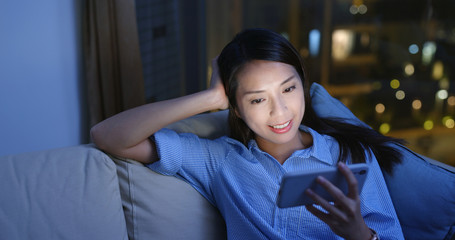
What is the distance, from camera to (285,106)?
3.98 feet

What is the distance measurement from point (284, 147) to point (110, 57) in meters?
0.91

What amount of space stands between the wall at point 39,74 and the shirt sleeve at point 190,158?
75 cm

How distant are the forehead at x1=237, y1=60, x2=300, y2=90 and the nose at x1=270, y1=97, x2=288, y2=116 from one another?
0.17 ft

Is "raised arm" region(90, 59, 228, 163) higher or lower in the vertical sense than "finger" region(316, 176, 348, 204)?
higher

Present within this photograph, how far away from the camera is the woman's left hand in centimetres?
91

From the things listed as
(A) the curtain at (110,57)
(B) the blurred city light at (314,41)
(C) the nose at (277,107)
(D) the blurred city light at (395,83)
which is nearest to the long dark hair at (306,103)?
(C) the nose at (277,107)

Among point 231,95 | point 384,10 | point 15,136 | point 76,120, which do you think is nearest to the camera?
point 231,95

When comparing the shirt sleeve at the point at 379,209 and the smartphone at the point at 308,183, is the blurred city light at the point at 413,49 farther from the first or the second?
the smartphone at the point at 308,183

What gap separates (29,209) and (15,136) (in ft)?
2.33

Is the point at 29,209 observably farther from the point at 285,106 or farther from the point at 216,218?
the point at 285,106

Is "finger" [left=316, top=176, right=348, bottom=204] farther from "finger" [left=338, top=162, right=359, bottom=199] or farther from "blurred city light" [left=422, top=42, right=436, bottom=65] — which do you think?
"blurred city light" [left=422, top=42, right=436, bottom=65]

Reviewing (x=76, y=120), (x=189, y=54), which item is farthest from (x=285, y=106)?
(x=189, y=54)

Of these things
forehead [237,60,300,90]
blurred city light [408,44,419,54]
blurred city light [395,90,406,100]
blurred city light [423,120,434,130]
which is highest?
forehead [237,60,300,90]

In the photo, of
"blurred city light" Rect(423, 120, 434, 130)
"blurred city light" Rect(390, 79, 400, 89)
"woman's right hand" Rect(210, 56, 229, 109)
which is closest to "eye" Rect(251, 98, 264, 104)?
"woman's right hand" Rect(210, 56, 229, 109)
